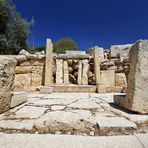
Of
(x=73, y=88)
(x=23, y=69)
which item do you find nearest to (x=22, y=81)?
(x=23, y=69)

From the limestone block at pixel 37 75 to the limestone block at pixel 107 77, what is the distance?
2.16 m

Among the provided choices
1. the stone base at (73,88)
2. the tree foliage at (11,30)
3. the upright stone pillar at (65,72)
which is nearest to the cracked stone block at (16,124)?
the stone base at (73,88)

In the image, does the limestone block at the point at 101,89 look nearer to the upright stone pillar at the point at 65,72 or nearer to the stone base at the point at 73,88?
the stone base at the point at 73,88

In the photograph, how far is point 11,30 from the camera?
1498 centimetres

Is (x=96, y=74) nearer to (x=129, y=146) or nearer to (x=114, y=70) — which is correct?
(x=114, y=70)

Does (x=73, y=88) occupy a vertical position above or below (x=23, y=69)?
below

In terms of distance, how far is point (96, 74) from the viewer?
6.07 meters

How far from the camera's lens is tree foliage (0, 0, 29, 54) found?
13953 millimetres

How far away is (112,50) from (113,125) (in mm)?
6856

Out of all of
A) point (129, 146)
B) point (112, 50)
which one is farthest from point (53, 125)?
point (112, 50)

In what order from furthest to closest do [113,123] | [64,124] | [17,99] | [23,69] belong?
[23,69], [17,99], [113,123], [64,124]

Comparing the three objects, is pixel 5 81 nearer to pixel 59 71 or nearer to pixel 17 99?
pixel 17 99

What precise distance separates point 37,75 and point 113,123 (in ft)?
15.4

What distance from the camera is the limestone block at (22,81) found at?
5.90 m
